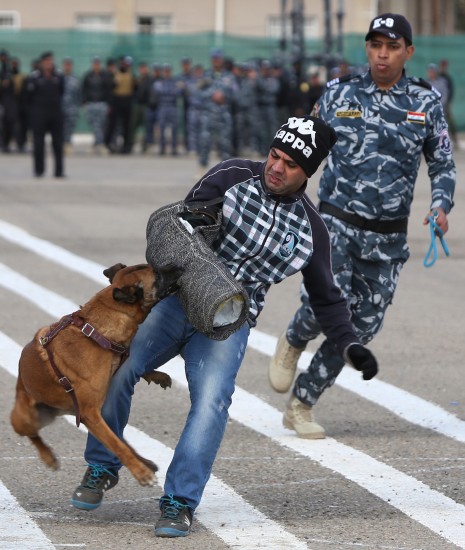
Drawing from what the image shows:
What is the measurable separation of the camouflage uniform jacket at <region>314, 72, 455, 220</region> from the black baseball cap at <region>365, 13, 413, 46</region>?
0.23m

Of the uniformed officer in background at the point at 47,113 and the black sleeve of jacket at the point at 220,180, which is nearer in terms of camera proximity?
the black sleeve of jacket at the point at 220,180

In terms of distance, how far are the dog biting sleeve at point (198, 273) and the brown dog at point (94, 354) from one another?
7cm

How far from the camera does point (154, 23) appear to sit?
4519 centimetres

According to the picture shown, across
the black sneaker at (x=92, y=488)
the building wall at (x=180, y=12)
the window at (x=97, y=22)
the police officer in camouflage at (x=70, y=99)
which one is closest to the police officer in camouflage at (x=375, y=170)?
the black sneaker at (x=92, y=488)

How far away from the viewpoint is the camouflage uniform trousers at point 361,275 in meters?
7.73

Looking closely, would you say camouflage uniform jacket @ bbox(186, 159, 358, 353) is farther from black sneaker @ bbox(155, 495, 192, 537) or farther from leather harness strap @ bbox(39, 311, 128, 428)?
black sneaker @ bbox(155, 495, 192, 537)

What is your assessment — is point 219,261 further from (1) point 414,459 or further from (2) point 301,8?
(2) point 301,8

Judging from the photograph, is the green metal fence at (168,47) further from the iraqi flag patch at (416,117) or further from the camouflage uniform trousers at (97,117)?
the iraqi flag patch at (416,117)

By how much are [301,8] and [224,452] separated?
89.7ft

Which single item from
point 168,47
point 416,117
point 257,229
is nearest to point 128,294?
point 257,229

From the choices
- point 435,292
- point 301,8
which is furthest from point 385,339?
point 301,8

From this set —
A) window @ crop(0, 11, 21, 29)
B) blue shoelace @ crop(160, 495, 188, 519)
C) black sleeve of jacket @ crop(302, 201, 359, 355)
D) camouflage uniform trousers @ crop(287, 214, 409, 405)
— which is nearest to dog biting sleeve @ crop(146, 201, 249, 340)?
black sleeve of jacket @ crop(302, 201, 359, 355)

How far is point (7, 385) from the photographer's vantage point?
9.03m

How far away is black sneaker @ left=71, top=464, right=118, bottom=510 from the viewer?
20.6 ft
